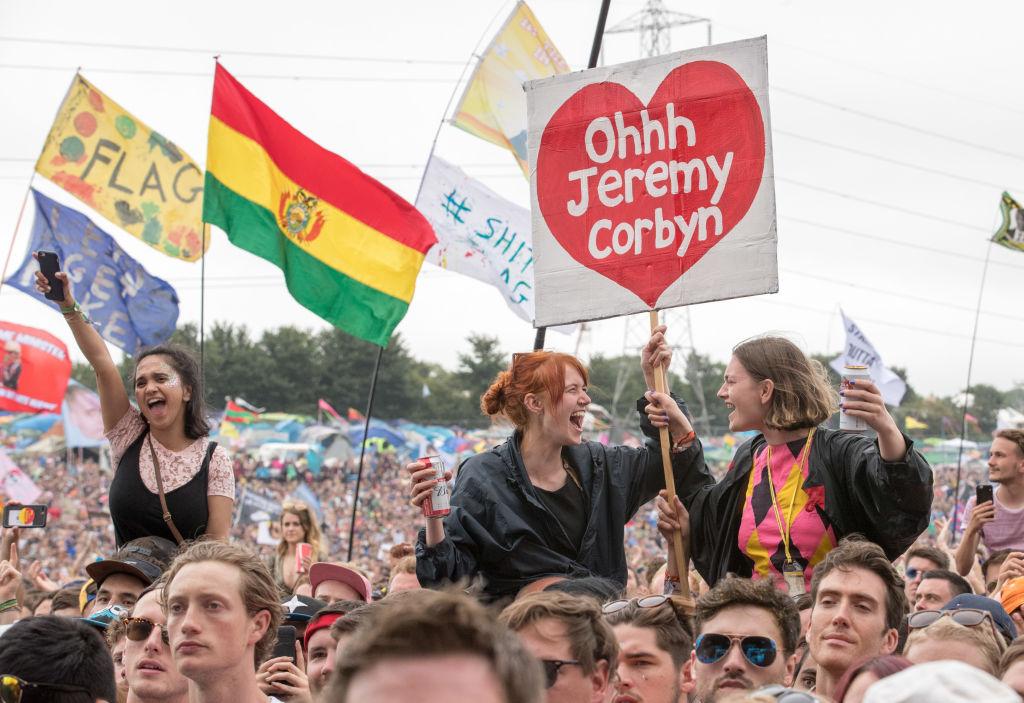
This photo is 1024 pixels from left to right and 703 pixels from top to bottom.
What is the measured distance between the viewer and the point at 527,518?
4.93m

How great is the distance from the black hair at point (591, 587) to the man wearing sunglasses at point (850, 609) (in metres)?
0.71

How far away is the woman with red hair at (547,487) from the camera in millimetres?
4859

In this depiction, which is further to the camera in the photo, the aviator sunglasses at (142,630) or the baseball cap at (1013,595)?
the baseball cap at (1013,595)

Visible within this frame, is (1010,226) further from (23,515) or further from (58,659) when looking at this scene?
(58,659)

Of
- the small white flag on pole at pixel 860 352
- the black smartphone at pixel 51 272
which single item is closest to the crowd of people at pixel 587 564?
the black smartphone at pixel 51 272

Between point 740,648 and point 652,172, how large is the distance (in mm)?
1934

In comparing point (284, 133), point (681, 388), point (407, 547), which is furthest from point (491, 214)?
point (681, 388)

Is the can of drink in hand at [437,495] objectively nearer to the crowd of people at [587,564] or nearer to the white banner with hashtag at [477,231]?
the crowd of people at [587,564]

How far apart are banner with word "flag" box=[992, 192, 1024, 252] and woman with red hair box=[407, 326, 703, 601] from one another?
12.7 m

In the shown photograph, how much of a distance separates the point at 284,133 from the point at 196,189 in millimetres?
2948

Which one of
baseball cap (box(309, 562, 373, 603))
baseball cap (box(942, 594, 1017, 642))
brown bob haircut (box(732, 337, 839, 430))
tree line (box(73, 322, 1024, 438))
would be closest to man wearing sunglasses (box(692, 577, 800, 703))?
brown bob haircut (box(732, 337, 839, 430))

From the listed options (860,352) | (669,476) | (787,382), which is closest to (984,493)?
(787,382)

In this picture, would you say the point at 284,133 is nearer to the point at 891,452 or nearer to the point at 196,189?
the point at 196,189

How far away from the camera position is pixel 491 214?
11.7 meters
